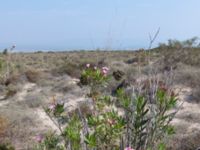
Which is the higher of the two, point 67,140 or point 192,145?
point 67,140

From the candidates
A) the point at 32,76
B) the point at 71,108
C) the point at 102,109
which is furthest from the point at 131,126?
the point at 32,76

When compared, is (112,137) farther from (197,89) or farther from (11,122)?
(197,89)

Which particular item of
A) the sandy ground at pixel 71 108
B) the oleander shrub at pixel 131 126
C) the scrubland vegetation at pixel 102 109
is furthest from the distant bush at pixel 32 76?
the oleander shrub at pixel 131 126

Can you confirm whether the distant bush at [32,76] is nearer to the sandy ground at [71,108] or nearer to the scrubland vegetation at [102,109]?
the scrubland vegetation at [102,109]

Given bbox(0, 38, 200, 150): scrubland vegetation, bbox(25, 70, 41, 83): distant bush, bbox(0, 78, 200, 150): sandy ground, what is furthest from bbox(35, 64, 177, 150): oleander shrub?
bbox(25, 70, 41, 83): distant bush

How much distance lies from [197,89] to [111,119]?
374 inches

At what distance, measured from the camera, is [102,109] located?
472 cm

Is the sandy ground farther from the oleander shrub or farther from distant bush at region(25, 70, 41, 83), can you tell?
the oleander shrub

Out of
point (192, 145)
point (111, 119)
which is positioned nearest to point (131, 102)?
point (111, 119)

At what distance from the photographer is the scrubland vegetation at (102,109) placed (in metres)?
3.99

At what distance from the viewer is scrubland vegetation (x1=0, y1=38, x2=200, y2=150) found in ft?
13.1

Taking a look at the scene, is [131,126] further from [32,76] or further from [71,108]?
[32,76]

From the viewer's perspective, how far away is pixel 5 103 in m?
13.7

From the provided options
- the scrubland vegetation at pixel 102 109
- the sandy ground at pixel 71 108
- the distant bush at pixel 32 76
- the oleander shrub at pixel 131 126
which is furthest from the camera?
the distant bush at pixel 32 76
